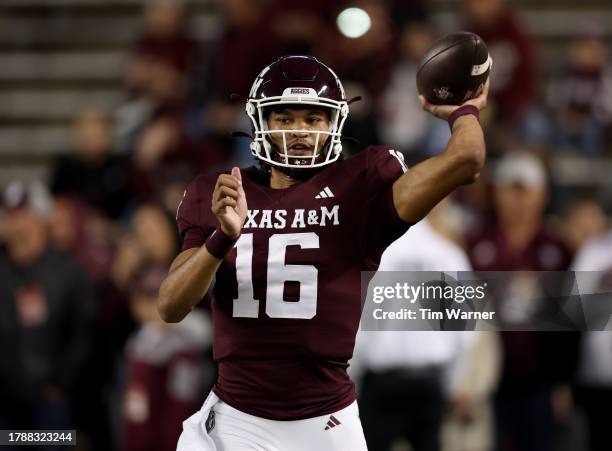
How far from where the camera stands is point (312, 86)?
3635 mm

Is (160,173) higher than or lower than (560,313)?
higher

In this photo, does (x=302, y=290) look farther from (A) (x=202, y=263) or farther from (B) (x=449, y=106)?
(B) (x=449, y=106)

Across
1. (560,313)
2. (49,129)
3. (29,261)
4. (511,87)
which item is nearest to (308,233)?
(560,313)

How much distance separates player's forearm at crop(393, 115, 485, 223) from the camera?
325cm

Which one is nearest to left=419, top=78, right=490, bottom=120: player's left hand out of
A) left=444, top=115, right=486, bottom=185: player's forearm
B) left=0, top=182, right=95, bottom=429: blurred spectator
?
left=444, top=115, right=486, bottom=185: player's forearm

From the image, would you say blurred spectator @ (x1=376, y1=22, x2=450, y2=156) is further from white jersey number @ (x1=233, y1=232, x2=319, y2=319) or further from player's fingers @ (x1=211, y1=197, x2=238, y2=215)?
player's fingers @ (x1=211, y1=197, x2=238, y2=215)

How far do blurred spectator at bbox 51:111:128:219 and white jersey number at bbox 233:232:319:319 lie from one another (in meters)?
5.02

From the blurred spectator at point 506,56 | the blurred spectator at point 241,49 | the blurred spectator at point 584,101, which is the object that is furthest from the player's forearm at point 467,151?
the blurred spectator at point 584,101

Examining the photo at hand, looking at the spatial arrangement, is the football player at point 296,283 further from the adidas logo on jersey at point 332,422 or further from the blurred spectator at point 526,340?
the blurred spectator at point 526,340

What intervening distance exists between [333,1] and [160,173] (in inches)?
68.4

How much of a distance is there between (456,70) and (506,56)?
17.0ft

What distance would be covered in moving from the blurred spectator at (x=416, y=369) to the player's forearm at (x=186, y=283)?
239 centimetres

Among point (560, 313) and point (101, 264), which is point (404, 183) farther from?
point (101, 264)

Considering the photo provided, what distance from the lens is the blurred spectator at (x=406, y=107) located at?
792 cm
